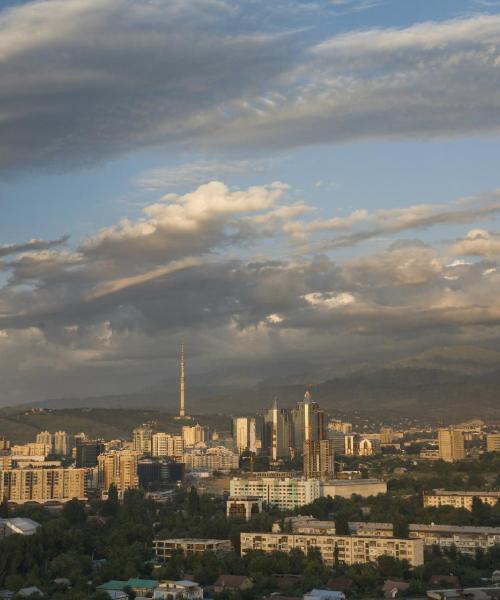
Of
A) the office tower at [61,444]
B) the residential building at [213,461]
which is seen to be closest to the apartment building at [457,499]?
the residential building at [213,461]

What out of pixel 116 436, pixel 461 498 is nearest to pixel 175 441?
pixel 116 436

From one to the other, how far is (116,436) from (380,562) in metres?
86.1

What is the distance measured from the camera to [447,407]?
156 metres

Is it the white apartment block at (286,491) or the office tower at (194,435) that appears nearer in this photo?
the white apartment block at (286,491)

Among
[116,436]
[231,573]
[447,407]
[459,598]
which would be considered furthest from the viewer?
[447,407]

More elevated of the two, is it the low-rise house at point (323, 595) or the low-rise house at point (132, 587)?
the low-rise house at point (132, 587)

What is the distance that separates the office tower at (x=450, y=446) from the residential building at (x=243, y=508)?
1197 inches

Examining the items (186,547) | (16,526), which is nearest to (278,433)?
(16,526)

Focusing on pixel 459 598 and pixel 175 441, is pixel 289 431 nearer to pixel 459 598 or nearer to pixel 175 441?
pixel 175 441

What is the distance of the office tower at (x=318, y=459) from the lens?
61.7 m

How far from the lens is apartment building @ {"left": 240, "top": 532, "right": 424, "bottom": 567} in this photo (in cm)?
3105

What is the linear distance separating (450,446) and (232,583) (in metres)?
47.2

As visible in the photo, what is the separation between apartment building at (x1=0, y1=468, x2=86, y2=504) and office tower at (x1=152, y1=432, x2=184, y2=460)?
2587 centimetres

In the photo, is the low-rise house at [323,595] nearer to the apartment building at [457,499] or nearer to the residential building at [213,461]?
the apartment building at [457,499]
